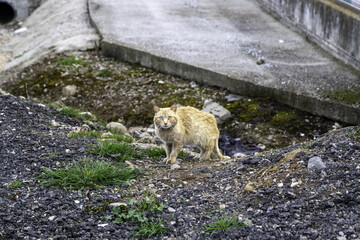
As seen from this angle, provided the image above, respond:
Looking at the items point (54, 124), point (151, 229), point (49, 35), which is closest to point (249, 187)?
point (151, 229)

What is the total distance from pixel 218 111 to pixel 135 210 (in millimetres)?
3927

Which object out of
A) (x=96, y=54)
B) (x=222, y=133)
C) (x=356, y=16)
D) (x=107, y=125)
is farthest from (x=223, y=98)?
(x=96, y=54)

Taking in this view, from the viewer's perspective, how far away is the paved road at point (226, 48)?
7.95 m

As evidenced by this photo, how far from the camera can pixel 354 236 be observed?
3.64m

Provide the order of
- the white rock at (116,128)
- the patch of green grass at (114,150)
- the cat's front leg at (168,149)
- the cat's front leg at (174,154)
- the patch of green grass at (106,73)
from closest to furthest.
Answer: the patch of green grass at (114,150) → the cat's front leg at (174,154) → the cat's front leg at (168,149) → the white rock at (116,128) → the patch of green grass at (106,73)

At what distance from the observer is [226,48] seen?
957cm

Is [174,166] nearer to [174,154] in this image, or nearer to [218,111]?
[174,154]

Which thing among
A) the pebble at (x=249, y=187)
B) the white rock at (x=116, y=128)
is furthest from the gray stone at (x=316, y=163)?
the white rock at (x=116, y=128)

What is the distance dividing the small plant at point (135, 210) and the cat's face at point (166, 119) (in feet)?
4.55

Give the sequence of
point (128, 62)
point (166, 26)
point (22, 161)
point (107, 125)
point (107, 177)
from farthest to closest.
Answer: point (166, 26) → point (128, 62) → point (107, 125) → point (22, 161) → point (107, 177)

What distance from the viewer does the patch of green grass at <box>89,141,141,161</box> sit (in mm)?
5602

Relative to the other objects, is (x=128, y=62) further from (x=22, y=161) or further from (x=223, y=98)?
(x=22, y=161)

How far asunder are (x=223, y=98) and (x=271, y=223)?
456 cm

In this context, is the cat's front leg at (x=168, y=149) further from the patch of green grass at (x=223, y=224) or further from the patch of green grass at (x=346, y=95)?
the patch of green grass at (x=346, y=95)
